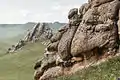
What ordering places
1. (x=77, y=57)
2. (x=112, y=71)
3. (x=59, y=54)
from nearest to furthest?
(x=112, y=71) < (x=77, y=57) < (x=59, y=54)

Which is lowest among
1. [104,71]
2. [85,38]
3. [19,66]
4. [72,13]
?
[19,66]

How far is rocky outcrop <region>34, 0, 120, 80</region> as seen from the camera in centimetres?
4106

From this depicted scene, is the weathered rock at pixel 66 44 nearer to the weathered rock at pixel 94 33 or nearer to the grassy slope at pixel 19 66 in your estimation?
the weathered rock at pixel 94 33

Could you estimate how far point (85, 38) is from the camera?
142ft

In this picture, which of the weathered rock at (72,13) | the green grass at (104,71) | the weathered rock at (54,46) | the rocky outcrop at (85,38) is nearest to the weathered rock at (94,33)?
the rocky outcrop at (85,38)

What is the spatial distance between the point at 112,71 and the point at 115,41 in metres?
9.69

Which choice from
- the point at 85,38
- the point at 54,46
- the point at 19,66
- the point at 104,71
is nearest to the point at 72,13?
the point at 54,46

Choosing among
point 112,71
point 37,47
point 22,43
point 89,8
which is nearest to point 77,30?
point 89,8

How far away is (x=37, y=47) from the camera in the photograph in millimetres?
178875

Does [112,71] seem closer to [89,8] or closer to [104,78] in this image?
[104,78]

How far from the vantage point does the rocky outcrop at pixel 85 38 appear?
135ft

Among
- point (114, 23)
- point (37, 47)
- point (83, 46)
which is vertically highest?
point (114, 23)

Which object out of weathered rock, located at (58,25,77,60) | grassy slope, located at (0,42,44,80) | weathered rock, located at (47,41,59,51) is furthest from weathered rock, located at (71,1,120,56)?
grassy slope, located at (0,42,44,80)

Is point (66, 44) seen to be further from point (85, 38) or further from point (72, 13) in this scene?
point (72, 13)
